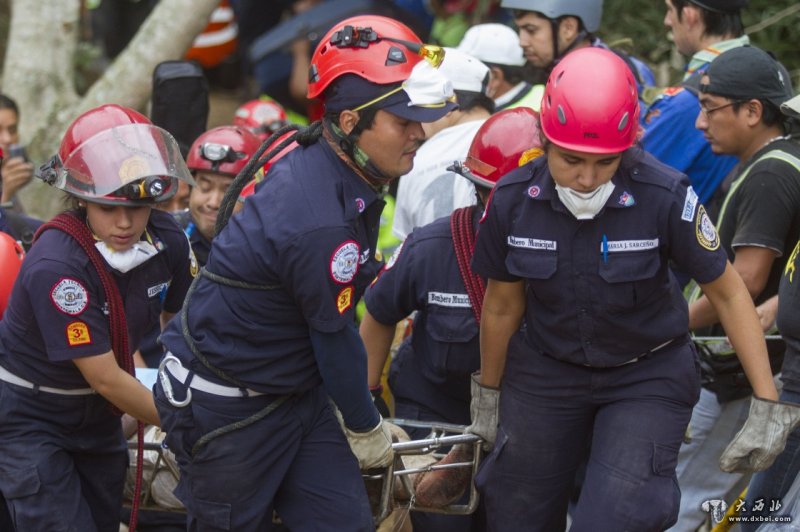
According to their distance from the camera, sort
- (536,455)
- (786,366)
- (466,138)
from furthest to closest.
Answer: (466,138), (786,366), (536,455)

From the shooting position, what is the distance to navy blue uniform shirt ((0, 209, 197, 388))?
3975 millimetres

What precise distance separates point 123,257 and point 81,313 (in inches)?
9.9

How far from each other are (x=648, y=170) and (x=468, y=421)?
137 centimetres

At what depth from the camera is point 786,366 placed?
4.39 meters

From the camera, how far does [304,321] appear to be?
12.2 feet

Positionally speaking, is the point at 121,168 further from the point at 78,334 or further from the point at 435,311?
the point at 435,311

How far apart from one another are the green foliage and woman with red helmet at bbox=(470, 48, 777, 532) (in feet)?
15.9

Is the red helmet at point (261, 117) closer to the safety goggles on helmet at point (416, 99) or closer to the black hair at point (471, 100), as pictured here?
the black hair at point (471, 100)

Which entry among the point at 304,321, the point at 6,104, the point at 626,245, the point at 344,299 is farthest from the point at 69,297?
the point at 6,104

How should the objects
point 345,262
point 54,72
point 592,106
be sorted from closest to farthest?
1. point 345,262
2. point 592,106
3. point 54,72

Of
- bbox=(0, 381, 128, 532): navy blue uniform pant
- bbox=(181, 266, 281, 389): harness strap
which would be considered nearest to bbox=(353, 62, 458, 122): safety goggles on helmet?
bbox=(181, 266, 281, 389): harness strap

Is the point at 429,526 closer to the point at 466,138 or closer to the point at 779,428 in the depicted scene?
the point at 779,428

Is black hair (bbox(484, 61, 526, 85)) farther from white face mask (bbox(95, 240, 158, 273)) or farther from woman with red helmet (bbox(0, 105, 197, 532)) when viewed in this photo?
Result: white face mask (bbox(95, 240, 158, 273))

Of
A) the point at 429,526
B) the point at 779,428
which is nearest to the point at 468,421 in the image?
the point at 429,526
